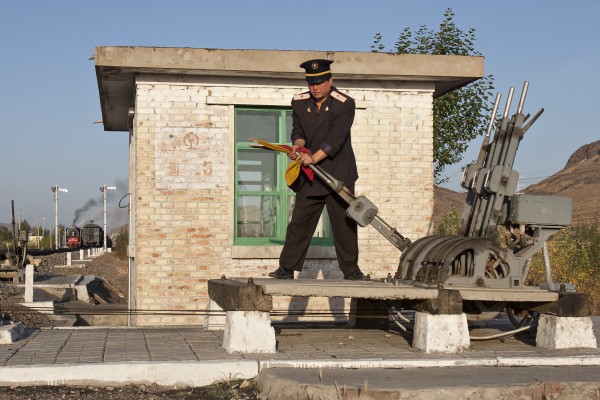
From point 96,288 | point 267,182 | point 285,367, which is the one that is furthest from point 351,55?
point 96,288

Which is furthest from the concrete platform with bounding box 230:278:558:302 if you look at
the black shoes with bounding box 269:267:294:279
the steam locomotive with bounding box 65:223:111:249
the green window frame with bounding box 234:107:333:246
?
the steam locomotive with bounding box 65:223:111:249

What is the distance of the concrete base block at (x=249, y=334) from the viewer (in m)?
7.85

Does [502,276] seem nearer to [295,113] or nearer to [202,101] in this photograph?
[295,113]

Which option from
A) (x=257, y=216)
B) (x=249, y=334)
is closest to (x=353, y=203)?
(x=249, y=334)

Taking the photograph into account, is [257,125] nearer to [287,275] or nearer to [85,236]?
[287,275]

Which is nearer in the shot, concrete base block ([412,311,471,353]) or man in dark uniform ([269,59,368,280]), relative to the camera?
concrete base block ([412,311,471,353])

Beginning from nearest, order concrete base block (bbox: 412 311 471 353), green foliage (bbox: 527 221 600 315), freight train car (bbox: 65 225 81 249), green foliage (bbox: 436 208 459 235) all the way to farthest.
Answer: concrete base block (bbox: 412 311 471 353), green foliage (bbox: 527 221 600 315), green foliage (bbox: 436 208 459 235), freight train car (bbox: 65 225 81 249)

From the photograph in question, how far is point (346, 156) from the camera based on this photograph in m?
9.00

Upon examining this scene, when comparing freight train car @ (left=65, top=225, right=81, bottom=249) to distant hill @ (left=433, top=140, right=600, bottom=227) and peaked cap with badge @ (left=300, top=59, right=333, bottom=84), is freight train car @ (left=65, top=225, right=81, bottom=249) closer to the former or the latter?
distant hill @ (left=433, top=140, right=600, bottom=227)

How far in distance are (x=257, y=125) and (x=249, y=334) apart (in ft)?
16.7

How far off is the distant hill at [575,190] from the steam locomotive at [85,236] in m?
25.6

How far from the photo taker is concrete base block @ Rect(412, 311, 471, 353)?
315 inches

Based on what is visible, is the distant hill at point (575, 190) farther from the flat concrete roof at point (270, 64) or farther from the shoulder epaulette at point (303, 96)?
the shoulder epaulette at point (303, 96)

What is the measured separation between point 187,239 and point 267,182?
1.27m
